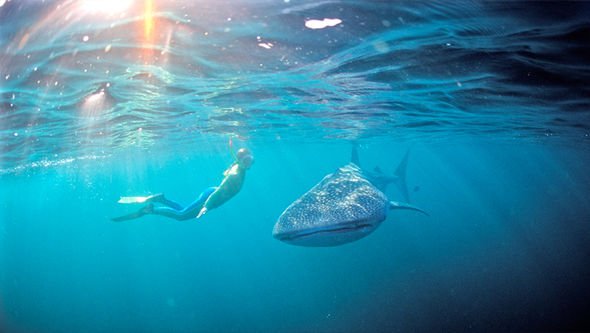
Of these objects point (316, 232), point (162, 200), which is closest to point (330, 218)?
point (316, 232)

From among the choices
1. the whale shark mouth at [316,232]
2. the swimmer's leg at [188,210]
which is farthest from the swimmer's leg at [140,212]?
the whale shark mouth at [316,232]

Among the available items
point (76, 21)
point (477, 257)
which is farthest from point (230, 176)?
point (477, 257)

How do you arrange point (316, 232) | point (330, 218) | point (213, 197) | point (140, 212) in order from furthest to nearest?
point (140, 212) → point (213, 197) → point (330, 218) → point (316, 232)

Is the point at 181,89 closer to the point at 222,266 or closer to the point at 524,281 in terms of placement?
the point at 524,281

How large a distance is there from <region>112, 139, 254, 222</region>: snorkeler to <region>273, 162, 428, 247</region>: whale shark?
615 cm

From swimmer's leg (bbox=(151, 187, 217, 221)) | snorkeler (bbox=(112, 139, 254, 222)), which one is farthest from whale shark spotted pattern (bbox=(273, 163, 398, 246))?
swimmer's leg (bbox=(151, 187, 217, 221))

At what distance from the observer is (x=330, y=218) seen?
4.30 m

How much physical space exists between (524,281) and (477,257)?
6486mm

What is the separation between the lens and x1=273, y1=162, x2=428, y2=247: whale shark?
414cm

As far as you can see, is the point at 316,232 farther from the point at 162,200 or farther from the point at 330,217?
the point at 162,200

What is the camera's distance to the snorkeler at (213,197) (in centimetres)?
1158

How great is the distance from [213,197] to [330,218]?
884cm

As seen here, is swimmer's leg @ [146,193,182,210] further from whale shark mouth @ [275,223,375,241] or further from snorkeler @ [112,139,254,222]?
whale shark mouth @ [275,223,375,241]

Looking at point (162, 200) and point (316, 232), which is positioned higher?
point (316, 232)
